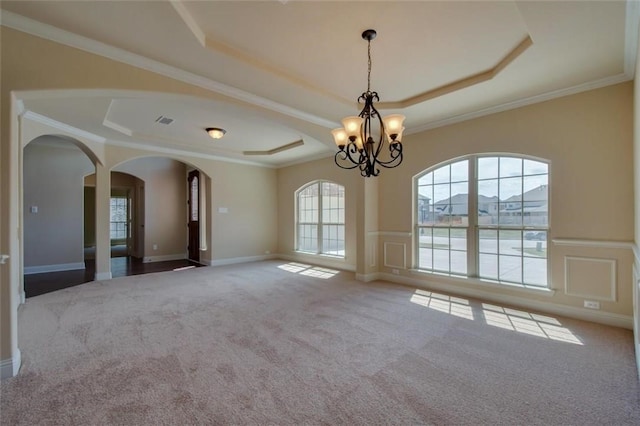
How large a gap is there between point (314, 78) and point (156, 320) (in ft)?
11.5

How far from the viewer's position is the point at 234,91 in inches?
135

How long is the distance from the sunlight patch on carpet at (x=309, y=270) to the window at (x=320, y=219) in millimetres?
511

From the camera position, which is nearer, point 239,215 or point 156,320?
point 156,320

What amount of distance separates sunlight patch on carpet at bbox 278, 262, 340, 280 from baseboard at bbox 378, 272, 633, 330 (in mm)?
1488

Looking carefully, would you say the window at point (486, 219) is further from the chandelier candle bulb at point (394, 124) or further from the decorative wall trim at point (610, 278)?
the chandelier candle bulb at point (394, 124)

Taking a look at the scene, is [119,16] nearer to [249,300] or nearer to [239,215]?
[249,300]

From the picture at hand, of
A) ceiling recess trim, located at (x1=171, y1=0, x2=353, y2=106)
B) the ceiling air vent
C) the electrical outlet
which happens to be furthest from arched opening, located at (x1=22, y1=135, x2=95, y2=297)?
the electrical outlet

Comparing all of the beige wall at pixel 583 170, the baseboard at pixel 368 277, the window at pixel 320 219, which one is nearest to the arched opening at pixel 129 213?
the window at pixel 320 219

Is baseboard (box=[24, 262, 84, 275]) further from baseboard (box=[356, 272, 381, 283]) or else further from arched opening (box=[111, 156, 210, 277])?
baseboard (box=[356, 272, 381, 283])

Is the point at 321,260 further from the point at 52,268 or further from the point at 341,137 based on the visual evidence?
the point at 52,268

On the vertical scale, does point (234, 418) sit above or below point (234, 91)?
below

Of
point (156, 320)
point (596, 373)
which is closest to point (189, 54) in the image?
point (156, 320)

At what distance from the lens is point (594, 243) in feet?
11.0

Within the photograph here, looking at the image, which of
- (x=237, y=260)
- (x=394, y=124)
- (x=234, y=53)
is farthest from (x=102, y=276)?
(x=394, y=124)
